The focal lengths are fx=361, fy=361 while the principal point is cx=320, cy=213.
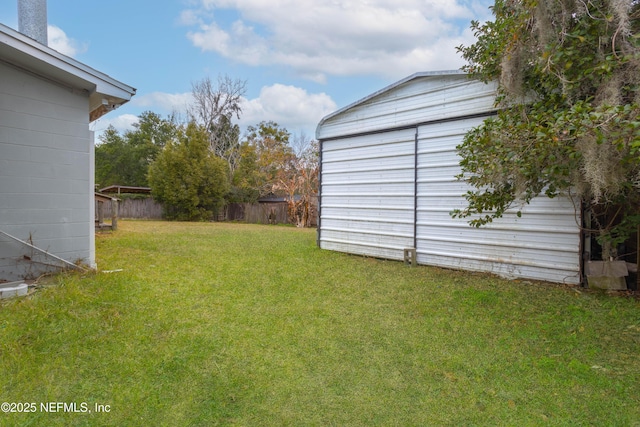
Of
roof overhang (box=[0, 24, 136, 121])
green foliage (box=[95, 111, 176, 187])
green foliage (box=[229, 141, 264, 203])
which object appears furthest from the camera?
green foliage (box=[95, 111, 176, 187])

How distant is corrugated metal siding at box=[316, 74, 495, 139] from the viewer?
5754 mm

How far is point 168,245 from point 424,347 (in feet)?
22.1

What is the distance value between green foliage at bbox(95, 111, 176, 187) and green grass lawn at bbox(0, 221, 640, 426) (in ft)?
90.7

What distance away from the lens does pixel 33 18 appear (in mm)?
5180

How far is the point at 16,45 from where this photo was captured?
4.06 metres

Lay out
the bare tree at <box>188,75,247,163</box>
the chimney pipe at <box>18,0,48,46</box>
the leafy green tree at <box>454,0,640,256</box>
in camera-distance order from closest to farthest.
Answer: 1. the leafy green tree at <box>454,0,640,256</box>
2. the chimney pipe at <box>18,0,48,46</box>
3. the bare tree at <box>188,75,247,163</box>

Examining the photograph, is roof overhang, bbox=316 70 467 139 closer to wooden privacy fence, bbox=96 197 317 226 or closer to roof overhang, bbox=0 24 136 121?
roof overhang, bbox=0 24 136 121

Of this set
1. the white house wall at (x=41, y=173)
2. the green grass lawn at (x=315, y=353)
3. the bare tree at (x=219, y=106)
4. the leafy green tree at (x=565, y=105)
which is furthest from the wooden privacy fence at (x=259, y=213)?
the leafy green tree at (x=565, y=105)

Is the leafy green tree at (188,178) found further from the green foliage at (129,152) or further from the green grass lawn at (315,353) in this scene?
the green grass lawn at (315,353)

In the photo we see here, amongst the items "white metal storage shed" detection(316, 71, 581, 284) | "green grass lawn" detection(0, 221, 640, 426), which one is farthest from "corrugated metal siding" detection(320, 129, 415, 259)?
"green grass lawn" detection(0, 221, 640, 426)

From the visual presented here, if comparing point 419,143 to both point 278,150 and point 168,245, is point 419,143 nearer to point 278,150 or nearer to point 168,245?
point 168,245

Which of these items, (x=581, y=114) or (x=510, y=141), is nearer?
(x=581, y=114)

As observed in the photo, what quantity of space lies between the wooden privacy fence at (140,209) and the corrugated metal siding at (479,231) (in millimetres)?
17923

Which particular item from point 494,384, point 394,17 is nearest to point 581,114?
point 494,384
